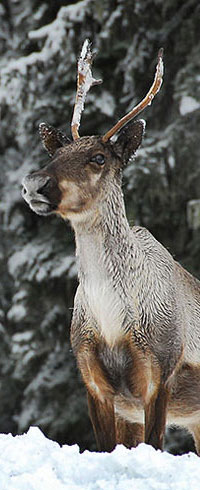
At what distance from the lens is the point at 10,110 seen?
12.8 metres

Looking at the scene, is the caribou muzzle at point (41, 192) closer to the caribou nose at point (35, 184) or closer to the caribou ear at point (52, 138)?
the caribou nose at point (35, 184)

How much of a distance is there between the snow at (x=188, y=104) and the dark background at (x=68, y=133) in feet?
0.76

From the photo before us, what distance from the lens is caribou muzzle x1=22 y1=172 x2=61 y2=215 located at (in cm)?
543

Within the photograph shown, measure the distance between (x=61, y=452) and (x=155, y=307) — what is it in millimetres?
1355

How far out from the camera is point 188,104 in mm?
11727

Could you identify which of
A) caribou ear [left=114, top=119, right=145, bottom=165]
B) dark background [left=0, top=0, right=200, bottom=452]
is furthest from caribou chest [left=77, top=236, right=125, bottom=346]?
dark background [left=0, top=0, right=200, bottom=452]

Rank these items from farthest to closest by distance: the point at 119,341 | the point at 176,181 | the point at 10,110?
the point at 10,110 < the point at 176,181 < the point at 119,341

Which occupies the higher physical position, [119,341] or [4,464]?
[4,464]

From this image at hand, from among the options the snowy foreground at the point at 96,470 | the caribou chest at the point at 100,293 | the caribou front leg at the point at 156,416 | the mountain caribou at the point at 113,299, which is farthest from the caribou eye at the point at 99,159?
the snowy foreground at the point at 96,470

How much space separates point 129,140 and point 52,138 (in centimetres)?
53

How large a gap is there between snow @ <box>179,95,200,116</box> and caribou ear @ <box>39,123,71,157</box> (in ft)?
18.7

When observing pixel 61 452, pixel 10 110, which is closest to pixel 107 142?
pixel 61 452

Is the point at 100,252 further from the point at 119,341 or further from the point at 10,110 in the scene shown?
the point at 10,110

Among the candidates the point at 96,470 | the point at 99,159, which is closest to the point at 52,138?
the point at 99,159
